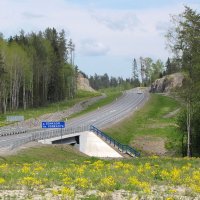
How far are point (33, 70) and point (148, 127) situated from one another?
40.2m

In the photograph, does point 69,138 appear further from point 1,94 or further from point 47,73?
point 47,73

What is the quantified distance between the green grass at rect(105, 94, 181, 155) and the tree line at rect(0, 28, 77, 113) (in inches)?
1047

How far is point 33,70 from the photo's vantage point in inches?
4451

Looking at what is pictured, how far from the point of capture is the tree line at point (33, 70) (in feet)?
332

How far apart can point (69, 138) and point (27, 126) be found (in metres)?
16.5

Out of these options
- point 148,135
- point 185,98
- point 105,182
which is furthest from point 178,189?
point 148,135

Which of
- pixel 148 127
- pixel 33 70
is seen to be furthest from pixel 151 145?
pixel 33 70

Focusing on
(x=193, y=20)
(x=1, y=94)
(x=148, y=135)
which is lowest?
(x=148, y=135)

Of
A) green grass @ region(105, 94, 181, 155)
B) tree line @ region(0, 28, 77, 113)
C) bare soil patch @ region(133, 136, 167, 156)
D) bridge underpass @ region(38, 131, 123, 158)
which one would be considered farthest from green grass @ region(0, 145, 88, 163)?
tree line @ region(0, 28, 77, 113)

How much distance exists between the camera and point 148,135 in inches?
2987

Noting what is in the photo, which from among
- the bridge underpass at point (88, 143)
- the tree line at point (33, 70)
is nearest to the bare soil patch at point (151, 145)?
the bridge underpass at point (88, 143)

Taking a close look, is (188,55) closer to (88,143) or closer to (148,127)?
(88,143)

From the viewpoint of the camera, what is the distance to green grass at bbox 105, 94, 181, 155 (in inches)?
2805

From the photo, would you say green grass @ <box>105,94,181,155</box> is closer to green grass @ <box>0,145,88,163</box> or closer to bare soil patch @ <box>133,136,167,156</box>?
bare soil patch @ <box>133,136,167,156</box>
